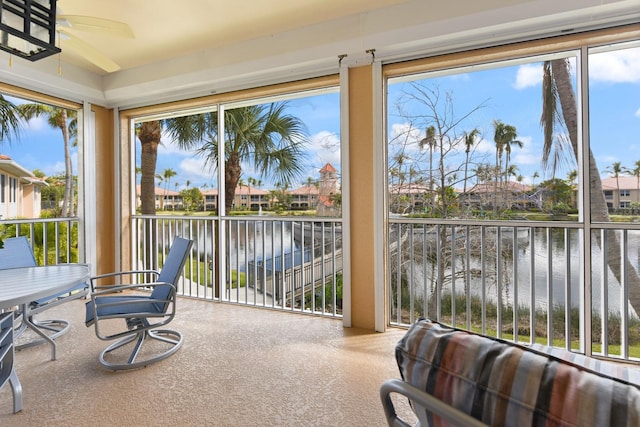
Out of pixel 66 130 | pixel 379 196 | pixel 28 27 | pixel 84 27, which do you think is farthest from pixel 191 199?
pixel 28 27

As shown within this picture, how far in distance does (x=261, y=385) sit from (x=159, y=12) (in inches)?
117

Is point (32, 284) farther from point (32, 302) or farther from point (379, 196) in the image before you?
point (379, 196)

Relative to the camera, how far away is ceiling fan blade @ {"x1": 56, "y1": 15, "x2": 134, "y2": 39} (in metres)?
1.96

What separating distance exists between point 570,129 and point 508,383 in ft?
8.68

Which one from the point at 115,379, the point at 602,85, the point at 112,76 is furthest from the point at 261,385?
the point at 112,76

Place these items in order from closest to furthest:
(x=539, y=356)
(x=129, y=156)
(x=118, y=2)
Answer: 1. (x=539, y=356)
2. (x=118, y=2)
3. (x=129, y=156)

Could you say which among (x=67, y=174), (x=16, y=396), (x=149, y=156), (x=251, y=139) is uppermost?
(x=251, y=139)

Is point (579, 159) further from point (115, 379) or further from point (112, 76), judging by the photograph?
point (112, 76)

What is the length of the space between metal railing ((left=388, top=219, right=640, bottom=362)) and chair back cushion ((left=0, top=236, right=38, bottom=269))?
325cm

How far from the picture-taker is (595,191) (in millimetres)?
2508

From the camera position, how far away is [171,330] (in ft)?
9.58

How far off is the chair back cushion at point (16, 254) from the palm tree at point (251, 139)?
1.93m

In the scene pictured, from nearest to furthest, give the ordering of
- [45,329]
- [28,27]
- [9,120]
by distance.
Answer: [28,27] < [45,329] < [9,120]

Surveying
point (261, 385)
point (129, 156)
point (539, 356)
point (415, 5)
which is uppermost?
point (415, 5)
